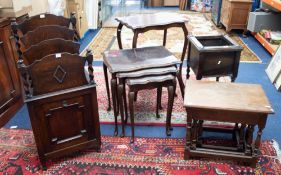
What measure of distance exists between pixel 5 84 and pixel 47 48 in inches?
31.2

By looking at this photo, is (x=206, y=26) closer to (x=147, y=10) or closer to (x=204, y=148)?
(x=147, y=10)

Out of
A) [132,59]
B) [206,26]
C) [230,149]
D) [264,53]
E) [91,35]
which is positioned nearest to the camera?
[230,149]

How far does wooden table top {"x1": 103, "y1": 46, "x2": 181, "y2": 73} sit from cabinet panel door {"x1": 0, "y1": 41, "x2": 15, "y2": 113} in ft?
2.93

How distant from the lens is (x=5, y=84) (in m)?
2.35

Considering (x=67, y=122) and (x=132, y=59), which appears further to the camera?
(x=132, y=59)

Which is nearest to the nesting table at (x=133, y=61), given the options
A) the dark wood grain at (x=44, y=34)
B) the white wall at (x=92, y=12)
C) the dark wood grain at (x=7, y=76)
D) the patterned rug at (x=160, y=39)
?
the dark wood grain at (x=44, y=34)

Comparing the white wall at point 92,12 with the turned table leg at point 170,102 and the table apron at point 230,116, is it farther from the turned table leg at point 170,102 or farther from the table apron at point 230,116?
the table apron at point 230,116

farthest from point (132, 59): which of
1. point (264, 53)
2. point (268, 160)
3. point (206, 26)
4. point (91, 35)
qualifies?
point (206, 26)

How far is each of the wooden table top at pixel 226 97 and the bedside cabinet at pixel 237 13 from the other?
10.3 ft

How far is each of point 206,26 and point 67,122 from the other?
427cm

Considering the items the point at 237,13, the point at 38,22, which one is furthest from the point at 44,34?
the point at 237,13

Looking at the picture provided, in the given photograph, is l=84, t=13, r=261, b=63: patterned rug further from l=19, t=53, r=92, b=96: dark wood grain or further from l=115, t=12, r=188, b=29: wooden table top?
l=19, t=53, r=92, b=96: dark wood grain

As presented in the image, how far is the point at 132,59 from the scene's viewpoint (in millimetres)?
2139

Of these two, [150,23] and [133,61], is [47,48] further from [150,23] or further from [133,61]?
[150,23]
